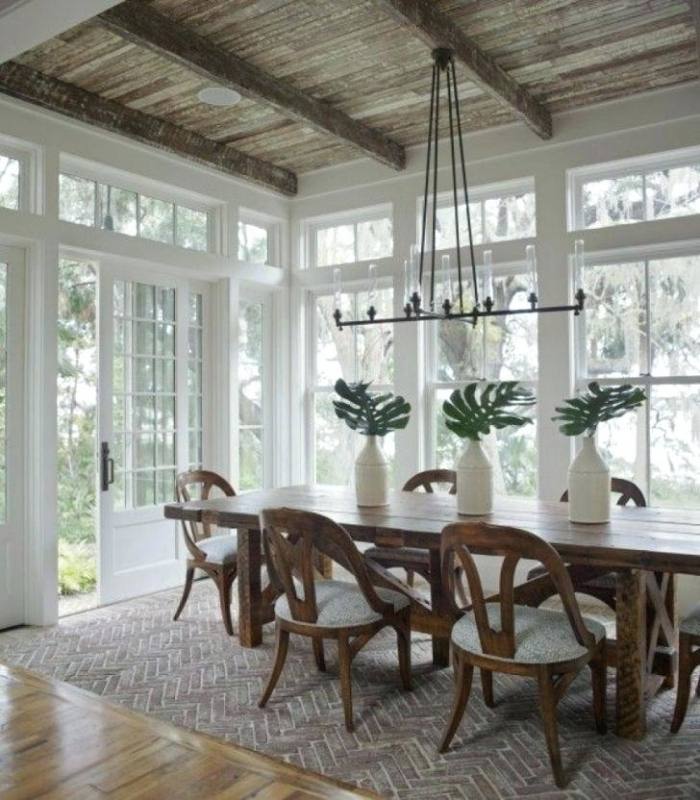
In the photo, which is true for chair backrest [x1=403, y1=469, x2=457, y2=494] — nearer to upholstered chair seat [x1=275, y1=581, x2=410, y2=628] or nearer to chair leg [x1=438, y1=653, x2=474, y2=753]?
upholstered chair seat [x1=275, y1=581, x2=410, y2=628]

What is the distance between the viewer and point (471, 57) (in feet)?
13.0

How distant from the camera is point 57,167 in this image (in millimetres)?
4535

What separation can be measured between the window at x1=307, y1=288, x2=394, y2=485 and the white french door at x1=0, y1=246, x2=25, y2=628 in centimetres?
246

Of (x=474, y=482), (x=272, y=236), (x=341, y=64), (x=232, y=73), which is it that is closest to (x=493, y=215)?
(x=341, y=64)

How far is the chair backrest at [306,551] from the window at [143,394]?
2.18m

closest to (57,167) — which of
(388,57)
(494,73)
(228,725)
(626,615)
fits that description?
(388,57)

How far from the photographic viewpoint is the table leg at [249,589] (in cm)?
398

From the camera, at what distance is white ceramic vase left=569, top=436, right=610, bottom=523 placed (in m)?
3.30

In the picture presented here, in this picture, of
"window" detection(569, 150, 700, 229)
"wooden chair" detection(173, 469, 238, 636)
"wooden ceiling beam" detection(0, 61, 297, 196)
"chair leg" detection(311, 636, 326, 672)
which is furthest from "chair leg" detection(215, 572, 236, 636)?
"window" detection(569, 150, 700, 229)

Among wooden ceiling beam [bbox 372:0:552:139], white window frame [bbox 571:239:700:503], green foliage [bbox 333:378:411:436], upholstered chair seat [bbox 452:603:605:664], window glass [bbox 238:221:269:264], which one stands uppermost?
wooden ceiling beam [bbox 372:0:552:139]

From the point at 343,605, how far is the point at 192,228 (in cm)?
341

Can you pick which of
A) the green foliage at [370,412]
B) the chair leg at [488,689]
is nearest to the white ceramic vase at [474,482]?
the green foliage at [370,412]

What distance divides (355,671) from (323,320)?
10.6ft

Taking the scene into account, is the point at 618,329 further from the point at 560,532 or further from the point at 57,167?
the point at 57,167
